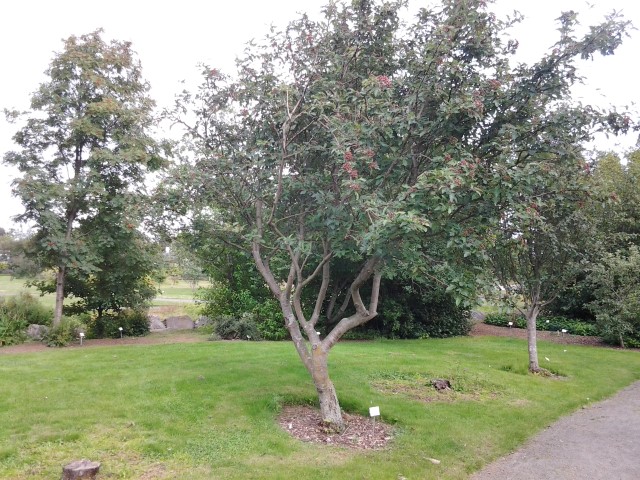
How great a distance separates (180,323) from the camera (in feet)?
64.0

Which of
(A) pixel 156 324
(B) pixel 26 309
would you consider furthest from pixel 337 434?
(A) pixel 156 324

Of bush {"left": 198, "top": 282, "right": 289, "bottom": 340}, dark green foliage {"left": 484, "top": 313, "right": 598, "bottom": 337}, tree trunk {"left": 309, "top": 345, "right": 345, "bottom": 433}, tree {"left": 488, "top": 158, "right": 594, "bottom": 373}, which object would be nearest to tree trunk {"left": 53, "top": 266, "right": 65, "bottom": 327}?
bush {"left": 198, "top": 282, "right": 289, "bottom": 340}

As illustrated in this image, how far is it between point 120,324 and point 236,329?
13.2 feet

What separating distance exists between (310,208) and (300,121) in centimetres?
134

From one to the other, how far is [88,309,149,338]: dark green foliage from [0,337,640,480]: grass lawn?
11.0ft

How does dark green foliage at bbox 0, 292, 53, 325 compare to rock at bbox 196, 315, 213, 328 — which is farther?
rock at bbox 196, 315, 213, 328

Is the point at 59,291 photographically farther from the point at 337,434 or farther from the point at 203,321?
the point at 337,434

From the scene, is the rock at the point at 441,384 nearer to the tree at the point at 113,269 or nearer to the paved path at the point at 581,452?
the paved path at the point at 581,452

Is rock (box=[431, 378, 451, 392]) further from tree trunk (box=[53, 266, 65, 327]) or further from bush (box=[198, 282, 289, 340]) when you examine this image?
tree trunk (box=[53, 266, 65, 327])

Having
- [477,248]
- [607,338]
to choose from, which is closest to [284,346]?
[477,248]

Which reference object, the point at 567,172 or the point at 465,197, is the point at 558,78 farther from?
the point at 465,197

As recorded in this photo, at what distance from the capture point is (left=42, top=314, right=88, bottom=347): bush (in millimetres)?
13547

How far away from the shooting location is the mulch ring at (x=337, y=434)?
6.55 meters

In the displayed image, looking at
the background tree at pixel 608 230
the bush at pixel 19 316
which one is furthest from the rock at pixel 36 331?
the background tree at pixel 608 230
